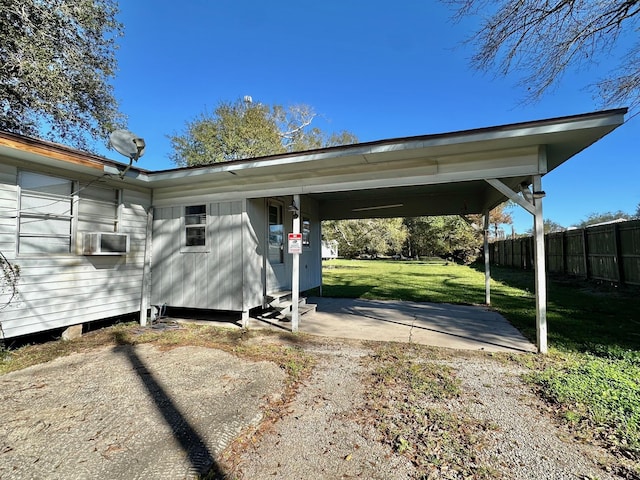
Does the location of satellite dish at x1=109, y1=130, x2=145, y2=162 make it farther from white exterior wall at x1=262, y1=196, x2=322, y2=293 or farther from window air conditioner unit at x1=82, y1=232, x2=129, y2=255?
white exterior wall at x1=262, y1=196, x2=322, y2=293

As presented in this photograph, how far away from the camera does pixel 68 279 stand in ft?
15.9

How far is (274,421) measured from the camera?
2543 millimetres

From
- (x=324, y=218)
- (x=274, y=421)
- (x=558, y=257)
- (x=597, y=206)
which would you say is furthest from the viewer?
(x=597, y=206)

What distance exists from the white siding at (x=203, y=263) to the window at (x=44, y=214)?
1.60 meters

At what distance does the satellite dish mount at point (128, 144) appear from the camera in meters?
4.87

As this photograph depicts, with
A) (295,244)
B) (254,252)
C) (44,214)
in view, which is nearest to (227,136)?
(254,252)

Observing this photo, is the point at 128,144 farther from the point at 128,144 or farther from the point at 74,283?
the point at 74,283

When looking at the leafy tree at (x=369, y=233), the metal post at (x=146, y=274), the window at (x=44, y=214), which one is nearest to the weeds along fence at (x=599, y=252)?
the metal post at (x=146, y=274)

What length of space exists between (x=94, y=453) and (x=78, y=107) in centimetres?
996

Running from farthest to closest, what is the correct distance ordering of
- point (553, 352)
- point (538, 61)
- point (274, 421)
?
point (538, 61), point (553, 352), point (274, 421)

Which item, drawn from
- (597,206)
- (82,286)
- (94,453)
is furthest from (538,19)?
(597,206)

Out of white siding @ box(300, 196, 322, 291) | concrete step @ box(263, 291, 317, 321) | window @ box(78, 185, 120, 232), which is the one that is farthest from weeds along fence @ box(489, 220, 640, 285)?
window @ box(78, 185, 120, 232)

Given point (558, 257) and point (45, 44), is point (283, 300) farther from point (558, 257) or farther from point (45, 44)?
point (558, 257)

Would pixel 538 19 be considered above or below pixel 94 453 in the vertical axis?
above
